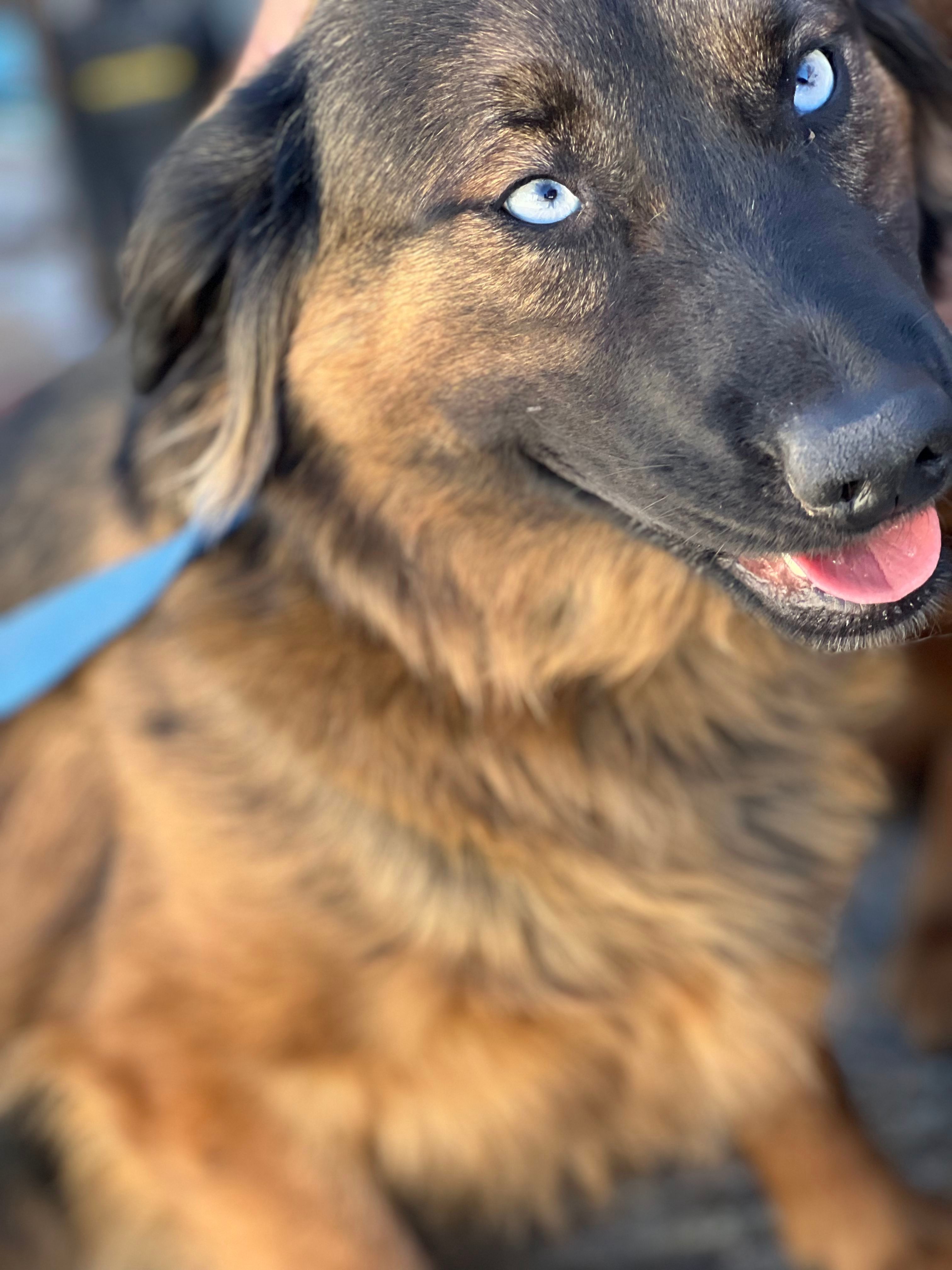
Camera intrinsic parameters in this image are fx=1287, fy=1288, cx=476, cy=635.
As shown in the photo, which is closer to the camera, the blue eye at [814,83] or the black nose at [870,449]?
the black nose at [870,449]

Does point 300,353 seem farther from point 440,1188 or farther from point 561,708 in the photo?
point 440,1188

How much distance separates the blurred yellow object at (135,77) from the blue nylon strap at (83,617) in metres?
2.90

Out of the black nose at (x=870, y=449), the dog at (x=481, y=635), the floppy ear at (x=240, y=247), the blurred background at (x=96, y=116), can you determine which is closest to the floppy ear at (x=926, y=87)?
the dog at (x=481, y=635)

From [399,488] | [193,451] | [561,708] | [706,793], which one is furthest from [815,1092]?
[193,451]

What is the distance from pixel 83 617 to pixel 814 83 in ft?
4.06

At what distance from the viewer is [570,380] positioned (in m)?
1.53

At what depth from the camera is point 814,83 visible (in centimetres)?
156

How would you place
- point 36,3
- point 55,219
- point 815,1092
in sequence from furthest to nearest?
point 55,219
point 36,3
point 815,1092

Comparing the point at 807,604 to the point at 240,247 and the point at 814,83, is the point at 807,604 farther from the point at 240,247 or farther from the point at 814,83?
the point at 240,247

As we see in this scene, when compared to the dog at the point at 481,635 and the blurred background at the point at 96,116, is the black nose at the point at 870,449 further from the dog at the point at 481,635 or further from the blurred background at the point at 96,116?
the blurred background at the point at 96,116

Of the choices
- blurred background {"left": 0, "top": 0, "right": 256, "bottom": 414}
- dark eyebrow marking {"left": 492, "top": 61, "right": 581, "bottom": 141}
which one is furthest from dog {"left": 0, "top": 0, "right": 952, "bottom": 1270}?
blurred background {"left": 0, "top": 0, "right": 256, "bottom": 414}

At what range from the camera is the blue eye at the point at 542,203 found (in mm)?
1522

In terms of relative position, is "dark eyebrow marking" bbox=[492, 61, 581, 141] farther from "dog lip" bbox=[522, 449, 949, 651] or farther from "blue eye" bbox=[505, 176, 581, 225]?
"dog lip" bbox=[522, 449, 949, 651]

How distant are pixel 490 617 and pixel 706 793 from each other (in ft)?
1.47
